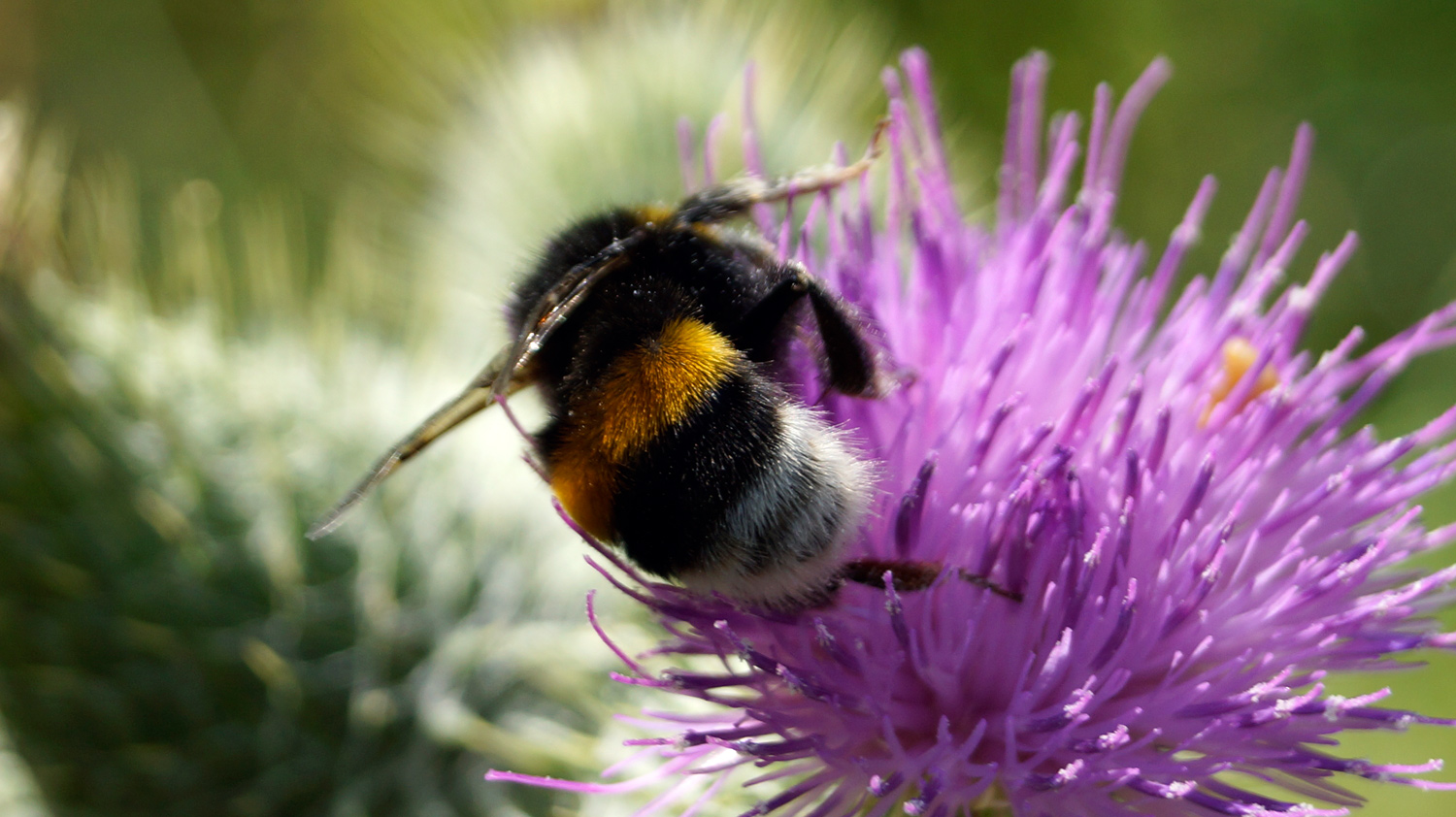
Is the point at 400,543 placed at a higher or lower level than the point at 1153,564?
higher

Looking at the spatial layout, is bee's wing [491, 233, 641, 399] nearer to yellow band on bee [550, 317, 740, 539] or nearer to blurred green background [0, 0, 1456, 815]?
yellow band on bee [550, 317, 740, 539]

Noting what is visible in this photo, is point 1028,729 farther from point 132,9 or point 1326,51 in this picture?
→ point 132,9

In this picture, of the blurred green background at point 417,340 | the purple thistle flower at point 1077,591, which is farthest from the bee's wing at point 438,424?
the blurred green background at point 417,340

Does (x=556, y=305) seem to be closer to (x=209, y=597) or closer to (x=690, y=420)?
(x=690, y=420)

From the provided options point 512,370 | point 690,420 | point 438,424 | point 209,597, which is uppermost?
point 209,597

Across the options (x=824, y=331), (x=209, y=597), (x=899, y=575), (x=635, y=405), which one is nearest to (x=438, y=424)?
(x=635, y=405)

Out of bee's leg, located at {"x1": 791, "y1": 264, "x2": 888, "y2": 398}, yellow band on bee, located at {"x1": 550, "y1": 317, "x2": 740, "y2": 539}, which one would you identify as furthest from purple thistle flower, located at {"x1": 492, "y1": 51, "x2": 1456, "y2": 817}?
yellow band on bee, located at {"x1": 550, "y1": 317, "x2": 740, "y2": 539}

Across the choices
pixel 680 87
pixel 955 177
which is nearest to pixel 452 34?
pixel 680 87
